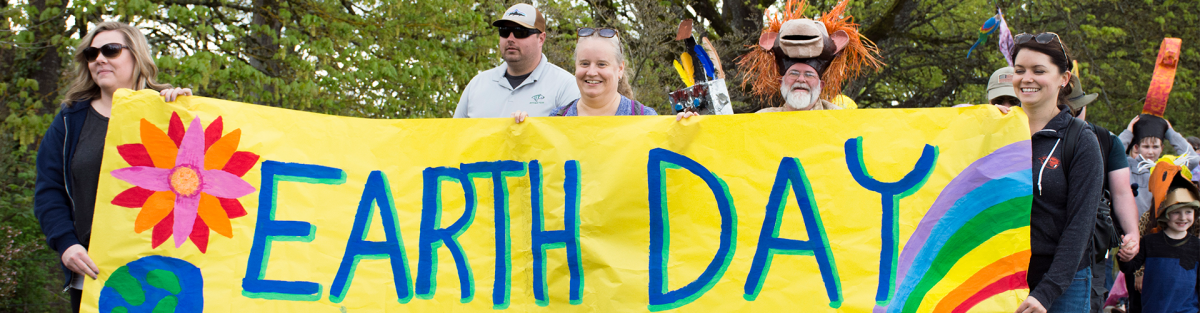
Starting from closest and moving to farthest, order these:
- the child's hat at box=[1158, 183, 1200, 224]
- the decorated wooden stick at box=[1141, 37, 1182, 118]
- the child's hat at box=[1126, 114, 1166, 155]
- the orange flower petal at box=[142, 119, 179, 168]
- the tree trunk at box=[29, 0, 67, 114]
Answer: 1. the orange flower petal at box=[142, 119, 179, 168]
2. the child's hat at box=[1158, 183, 1200, 224]
3. the decorated wooden stick at box=[1141, 37, 1182, 118]
4. the child's hat at box=[1126, 114, 1166, 155]
5. the tree trunk at box=[29, 0, 67, 114]

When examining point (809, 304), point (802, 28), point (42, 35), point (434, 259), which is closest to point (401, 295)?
point (434, 259)

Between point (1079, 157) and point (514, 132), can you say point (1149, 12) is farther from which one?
point (514, 132)

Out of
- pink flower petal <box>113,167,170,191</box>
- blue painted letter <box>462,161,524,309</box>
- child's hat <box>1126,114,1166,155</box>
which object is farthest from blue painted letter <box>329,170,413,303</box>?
child's hat <box>1126,114,1166,155</box>

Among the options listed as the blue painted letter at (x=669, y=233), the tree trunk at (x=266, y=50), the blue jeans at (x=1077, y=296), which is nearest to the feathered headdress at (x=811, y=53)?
the blue painted letter at (x=669, y=233)

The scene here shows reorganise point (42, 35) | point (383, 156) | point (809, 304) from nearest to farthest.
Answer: point (809, 304)
point (383, 156)
point (42, 35)

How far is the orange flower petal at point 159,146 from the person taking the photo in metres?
2.78

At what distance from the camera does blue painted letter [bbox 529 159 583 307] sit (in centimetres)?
285

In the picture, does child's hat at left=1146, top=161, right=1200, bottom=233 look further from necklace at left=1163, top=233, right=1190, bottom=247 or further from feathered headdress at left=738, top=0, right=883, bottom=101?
feathered headdress at left=738, top=0, right=883, bottom=101

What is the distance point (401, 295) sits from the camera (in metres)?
2.83

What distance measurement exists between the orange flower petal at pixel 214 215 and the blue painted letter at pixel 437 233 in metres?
0.68

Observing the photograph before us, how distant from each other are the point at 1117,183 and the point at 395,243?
2592 millimetres

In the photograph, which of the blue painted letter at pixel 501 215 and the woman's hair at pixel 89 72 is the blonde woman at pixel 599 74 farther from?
the woman's hair at pixel 89 72

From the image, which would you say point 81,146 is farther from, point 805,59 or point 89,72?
point 805,59

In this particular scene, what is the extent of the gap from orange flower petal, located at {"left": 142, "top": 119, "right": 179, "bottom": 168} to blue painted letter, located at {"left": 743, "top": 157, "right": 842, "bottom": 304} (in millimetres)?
2080
